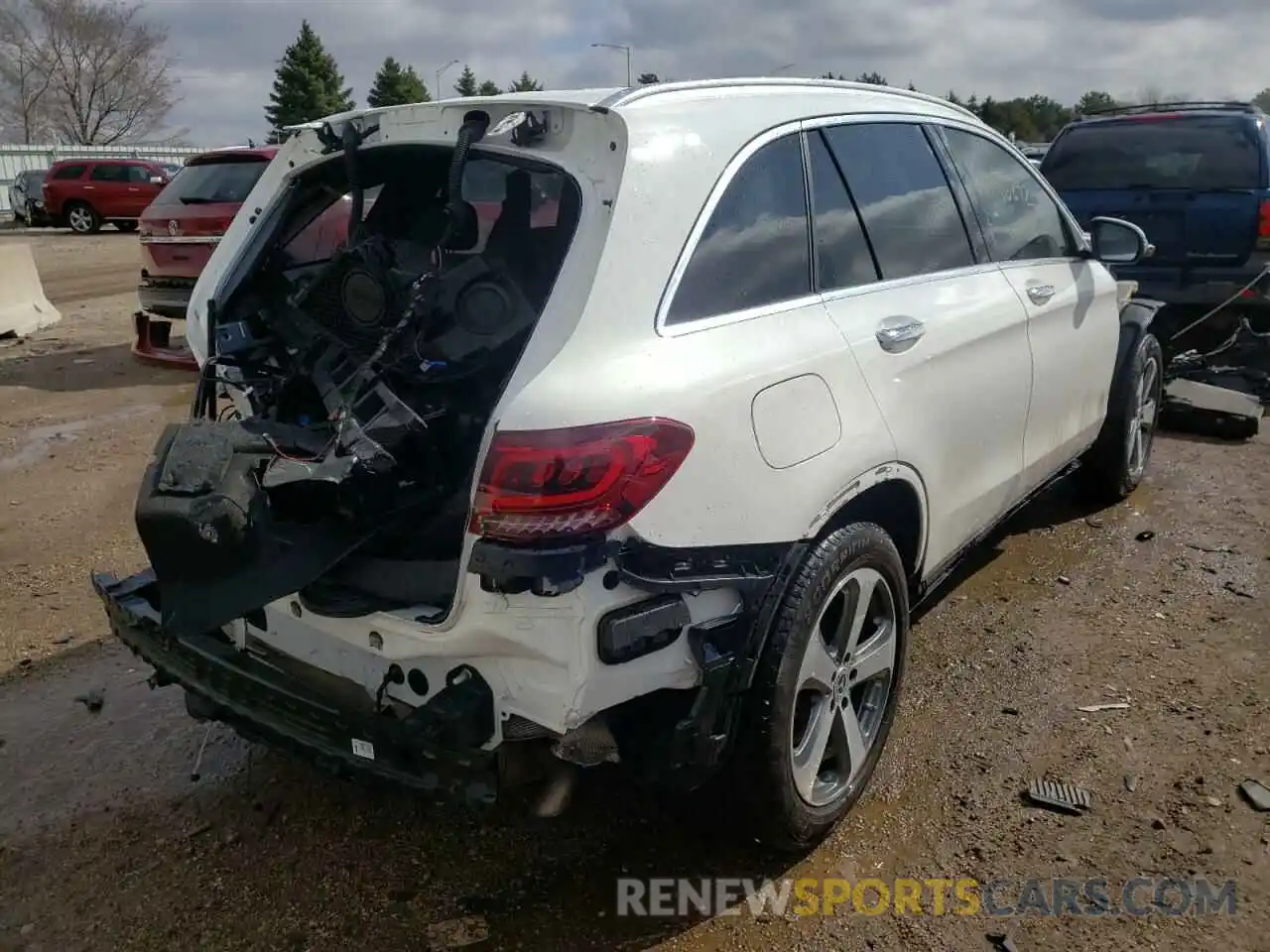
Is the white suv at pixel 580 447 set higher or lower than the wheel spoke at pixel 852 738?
higher

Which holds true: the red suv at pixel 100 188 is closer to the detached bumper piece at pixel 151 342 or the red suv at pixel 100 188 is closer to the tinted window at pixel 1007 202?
the detached bumper piece at pixel 151 342

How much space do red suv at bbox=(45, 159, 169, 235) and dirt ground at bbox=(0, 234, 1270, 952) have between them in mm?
25072

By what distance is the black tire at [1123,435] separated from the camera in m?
5.16

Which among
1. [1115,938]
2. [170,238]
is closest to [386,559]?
[1115,938]

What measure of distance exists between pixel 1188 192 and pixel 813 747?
6.28 m

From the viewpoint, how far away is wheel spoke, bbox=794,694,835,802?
109 inches

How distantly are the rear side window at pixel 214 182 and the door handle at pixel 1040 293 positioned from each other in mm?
7244

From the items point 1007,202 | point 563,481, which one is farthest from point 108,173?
point 563,481

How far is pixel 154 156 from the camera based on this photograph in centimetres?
4606

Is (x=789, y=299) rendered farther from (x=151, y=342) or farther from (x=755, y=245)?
(x=151, y=342)

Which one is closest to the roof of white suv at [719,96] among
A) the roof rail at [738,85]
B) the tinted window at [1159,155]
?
the roof rail at [738,85]

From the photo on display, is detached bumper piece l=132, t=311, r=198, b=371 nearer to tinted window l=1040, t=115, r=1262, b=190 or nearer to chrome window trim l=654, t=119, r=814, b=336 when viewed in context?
chrome window trim l=654, t=119, r=814, b=336

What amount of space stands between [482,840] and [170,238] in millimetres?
7492

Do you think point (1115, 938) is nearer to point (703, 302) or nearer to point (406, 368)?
point (703, 302)
